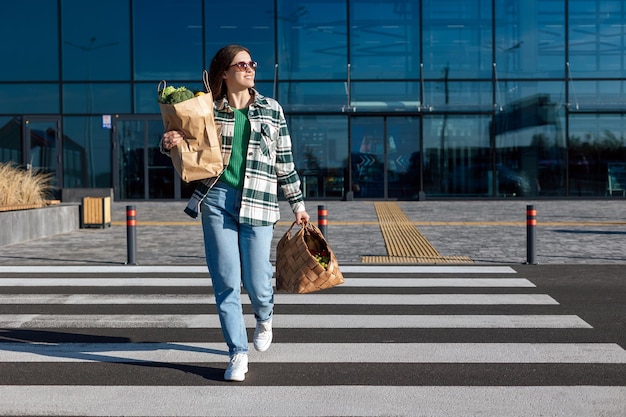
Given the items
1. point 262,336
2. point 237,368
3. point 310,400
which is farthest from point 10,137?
point 310,400

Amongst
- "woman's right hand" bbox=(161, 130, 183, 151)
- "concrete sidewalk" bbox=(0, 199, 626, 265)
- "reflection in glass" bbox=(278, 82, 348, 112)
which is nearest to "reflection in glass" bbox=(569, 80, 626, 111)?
"concrete sidewalk" bbox=(0, 199, 626, 265)

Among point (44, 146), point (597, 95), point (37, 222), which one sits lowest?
point (37, 222)

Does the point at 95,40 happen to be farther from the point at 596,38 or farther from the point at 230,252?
the point at 230,252

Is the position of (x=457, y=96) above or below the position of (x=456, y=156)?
above

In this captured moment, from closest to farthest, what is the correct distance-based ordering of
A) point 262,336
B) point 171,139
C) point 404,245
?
point 171,139 → point 262,336 → point 404,245

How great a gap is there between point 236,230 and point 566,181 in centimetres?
2222

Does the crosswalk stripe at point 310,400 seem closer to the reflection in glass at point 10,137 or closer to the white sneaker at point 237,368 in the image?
the white sneaker at point 237,368

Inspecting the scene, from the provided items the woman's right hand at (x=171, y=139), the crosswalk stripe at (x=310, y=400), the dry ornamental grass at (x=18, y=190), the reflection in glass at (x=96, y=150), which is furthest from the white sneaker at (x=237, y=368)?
the reflection in glass at (x=96, y=150)

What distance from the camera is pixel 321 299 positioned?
7.50 meters

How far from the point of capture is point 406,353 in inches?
207

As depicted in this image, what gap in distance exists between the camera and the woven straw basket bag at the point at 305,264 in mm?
4824

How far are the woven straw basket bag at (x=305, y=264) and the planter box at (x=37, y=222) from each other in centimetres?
895

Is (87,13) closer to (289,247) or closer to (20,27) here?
(20,27)

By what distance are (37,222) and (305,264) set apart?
406 inches
